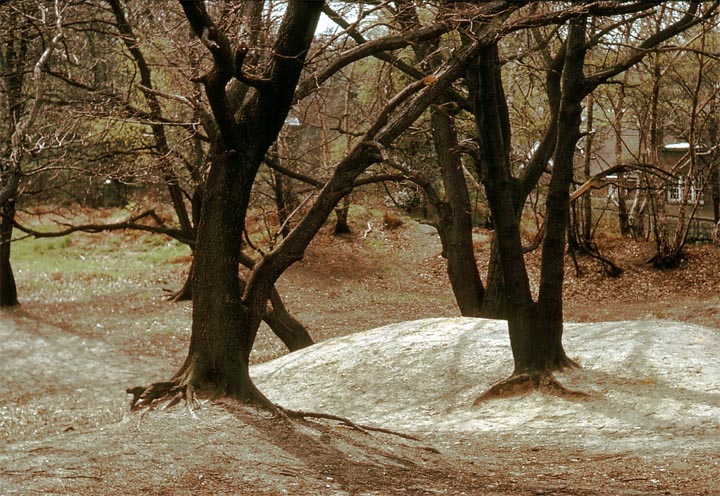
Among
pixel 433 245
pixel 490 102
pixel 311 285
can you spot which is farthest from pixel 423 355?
pixel 433 245

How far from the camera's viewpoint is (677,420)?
9.02m

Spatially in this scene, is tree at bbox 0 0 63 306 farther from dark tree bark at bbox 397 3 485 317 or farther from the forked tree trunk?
dark tree bark at bbox 397 3 485 317

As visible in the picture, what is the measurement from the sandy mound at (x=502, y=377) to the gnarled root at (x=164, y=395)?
2690mm

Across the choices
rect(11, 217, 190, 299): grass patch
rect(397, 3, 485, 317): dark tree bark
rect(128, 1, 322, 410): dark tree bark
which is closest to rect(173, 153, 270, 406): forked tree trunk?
rect(128, 1, 322, 410): dark tree bark

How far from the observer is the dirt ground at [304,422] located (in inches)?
263

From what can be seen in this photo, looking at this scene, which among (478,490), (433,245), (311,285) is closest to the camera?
(478,490)

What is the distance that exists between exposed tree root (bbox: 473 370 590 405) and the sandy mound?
14 centimetres

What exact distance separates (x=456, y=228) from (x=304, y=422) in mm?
8738

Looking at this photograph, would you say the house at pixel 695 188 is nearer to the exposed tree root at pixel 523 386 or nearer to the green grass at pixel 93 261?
the exposed tree root at pixel 523 386

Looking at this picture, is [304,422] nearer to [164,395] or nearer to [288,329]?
[164,395]

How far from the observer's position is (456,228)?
16938 millimetres

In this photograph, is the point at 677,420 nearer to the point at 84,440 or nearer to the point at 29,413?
the point at 84,440

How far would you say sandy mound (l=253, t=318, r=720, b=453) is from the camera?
29.8ft

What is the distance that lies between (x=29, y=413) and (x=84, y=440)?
24.3 ft
